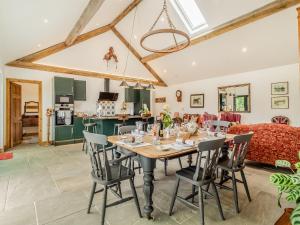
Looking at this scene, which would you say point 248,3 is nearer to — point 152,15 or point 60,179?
point 152,15

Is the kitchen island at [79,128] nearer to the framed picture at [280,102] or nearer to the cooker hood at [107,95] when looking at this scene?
the cooker hood at [107,95]

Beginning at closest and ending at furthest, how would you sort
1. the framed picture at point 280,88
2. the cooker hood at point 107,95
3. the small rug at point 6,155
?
the small rug at point 6,155 → the framed picture at point 280,88 → the cooker hood at point 107,95

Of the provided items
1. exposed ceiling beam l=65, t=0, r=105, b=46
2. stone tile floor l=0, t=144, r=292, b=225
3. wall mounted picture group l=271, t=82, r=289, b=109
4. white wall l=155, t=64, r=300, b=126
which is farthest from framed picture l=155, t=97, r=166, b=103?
stone tile floor l=0, t=144, r=292, b=225

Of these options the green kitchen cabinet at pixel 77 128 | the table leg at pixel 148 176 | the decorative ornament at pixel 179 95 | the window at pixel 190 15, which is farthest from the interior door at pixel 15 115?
the decorative ornament at pixel 179 95

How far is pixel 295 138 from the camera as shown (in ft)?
10.5

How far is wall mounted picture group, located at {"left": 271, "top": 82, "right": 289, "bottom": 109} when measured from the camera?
561 centimetres

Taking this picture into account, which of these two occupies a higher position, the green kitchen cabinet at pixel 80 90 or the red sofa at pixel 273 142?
the green kitchen cabinet at pixel 80 90

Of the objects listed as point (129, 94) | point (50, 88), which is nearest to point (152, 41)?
point (129, 94)

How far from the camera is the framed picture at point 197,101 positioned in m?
8.10

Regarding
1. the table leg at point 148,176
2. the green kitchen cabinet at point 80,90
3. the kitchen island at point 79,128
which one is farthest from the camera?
the green kitchen cabinet at point 80,90

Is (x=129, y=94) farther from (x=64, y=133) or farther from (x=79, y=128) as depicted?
(x=64, y=133)

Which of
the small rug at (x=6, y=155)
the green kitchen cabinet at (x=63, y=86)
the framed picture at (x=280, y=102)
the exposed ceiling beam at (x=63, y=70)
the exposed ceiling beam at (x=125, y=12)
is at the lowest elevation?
the small rug at (x=6, y=155)

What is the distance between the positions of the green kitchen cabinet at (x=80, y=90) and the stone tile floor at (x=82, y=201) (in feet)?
11.4

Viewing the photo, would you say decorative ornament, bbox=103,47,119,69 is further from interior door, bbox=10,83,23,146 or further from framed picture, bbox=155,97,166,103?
interior door, bbox=10,83,23,146
